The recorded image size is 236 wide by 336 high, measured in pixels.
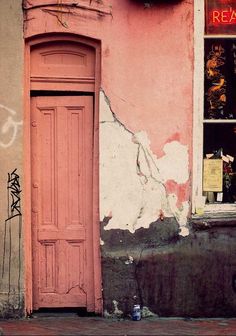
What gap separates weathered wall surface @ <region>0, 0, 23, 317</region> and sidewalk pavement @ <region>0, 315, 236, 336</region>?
358mm

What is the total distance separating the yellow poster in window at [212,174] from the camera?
8133 mm

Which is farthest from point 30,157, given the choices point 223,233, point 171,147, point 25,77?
point 223,233

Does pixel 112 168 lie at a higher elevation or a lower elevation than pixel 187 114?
lower

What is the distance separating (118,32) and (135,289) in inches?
114

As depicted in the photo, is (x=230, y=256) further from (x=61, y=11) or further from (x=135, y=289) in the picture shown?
(x=61, y=11)

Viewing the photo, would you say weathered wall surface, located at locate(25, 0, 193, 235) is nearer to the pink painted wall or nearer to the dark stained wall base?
the pink painted wall

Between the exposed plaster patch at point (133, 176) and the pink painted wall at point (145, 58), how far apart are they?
0.09m

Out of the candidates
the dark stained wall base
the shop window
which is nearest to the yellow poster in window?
the shop window

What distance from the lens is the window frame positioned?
798 centimetres

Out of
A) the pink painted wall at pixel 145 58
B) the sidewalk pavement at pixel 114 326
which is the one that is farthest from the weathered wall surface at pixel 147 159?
the sidewalk pavement at pixel 114 326

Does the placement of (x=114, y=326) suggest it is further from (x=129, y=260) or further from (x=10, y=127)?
(x=10, y=127)

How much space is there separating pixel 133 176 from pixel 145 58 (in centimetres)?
132

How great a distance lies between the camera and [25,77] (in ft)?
26.1

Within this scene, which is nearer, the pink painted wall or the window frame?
the pink painted wall
